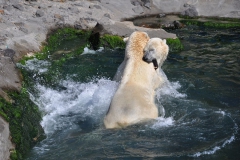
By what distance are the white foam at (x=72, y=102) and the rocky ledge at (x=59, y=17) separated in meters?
0.83

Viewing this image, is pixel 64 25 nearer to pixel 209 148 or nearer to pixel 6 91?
pixel 6 91

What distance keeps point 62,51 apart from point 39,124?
5.09m

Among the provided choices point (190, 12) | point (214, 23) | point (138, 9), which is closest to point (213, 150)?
point (214, 23)

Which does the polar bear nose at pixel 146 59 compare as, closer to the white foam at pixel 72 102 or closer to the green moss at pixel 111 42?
the white foam at pixel 72 102

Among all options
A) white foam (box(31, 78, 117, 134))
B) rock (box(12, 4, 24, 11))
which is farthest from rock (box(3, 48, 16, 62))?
rock (box(12, 4, 24, 11))

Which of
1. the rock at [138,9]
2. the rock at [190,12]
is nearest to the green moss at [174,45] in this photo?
the rock at [190,12]

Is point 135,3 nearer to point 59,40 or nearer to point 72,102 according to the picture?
point 59,40

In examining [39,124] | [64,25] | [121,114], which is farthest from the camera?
[64,25]

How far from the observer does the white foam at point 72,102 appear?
8173mm

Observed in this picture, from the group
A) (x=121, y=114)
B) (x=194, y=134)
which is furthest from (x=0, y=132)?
(x=194, y=134)

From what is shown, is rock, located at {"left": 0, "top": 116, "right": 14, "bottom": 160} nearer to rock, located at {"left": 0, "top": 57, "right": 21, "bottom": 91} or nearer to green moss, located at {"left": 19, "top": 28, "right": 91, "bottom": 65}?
rock, located at {"left": 0, "top": 57, "right": 21, "bottom": 91}

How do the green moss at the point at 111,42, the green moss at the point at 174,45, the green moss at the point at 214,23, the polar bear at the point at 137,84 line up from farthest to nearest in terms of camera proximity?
the green moss at the point at 214,23
the green moss at the point at 174,45
the green moss at the point at 111,42
the polar bear at the point at 137,84

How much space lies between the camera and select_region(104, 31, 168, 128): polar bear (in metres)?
7.10

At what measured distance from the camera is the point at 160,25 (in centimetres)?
1673
